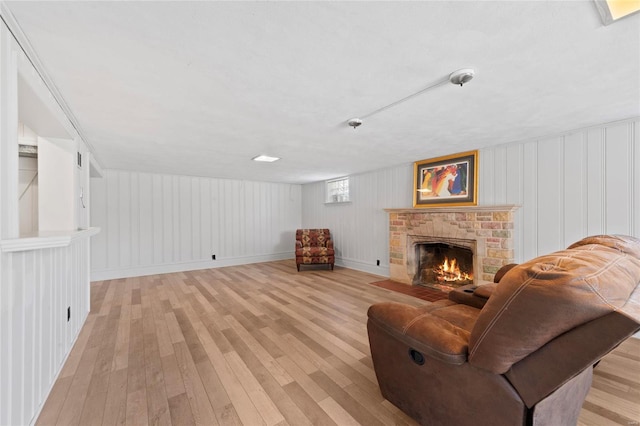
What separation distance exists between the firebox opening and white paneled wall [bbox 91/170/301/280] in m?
3.87

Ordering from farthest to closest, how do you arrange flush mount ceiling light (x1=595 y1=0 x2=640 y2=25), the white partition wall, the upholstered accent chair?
the upholstered accent chair
the white partition wall
flush mount ceiling light (x1=595 y1=0 x2=640 y2=25)

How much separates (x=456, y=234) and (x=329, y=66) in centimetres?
336

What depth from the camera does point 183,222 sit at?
5840 millimetres

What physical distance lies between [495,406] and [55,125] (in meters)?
3.52

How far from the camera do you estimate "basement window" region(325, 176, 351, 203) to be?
20.5 ft

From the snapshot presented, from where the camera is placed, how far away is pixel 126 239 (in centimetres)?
521

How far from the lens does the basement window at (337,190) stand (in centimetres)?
625

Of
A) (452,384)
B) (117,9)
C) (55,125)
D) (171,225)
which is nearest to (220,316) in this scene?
(55,125)

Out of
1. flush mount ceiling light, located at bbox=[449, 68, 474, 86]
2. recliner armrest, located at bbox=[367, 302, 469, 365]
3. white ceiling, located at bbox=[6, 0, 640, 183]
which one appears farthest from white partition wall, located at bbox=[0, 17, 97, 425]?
flush mount ceiling light, located at bbox=[449, 68, 474, 86]

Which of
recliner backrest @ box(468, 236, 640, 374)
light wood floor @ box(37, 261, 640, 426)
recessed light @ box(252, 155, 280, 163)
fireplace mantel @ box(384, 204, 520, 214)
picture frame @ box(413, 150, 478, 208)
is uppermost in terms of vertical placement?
recessed light @ box(252, 155, 280, 163)

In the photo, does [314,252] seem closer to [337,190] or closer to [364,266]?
[364,266]

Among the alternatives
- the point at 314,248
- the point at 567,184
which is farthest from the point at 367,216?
the point at 567,184

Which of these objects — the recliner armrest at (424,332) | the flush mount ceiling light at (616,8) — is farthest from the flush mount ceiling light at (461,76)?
the recliner armrest at (424,332)

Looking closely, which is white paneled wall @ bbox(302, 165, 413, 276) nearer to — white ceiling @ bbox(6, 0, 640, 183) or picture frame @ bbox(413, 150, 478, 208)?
picture frame @ bbox(413, 150, 478, 208)
